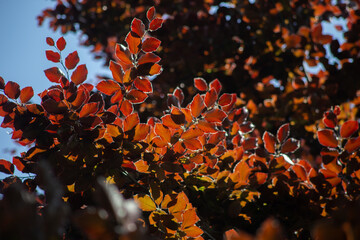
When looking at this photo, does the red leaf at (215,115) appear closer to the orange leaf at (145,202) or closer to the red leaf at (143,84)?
the red leaf at (143,84)

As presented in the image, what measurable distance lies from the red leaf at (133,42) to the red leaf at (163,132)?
0.98ft

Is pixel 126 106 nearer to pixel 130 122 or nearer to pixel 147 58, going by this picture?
pixel 130 122

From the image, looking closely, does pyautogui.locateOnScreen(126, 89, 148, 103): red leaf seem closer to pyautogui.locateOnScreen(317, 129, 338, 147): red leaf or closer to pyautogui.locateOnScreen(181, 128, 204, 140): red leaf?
pyautogui.locateOnScreen(181, 128, 204, 140): red leaf

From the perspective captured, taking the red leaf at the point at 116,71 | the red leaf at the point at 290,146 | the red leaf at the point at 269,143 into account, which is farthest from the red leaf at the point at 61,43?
the red leaf at the point at 290,146

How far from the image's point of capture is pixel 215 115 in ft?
3.85

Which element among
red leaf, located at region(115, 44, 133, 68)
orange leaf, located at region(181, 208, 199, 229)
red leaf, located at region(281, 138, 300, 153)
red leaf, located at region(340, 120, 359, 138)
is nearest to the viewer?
orange leaf, located at region(181, 208, 199, 229)

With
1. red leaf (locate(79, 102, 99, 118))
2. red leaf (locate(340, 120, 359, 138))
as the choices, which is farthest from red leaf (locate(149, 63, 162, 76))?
red leaf (locate(340, 120, 359, 138))

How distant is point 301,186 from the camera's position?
4.77ft

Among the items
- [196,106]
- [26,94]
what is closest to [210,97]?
[196,106]

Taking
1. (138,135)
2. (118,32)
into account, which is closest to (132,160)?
(138,135)

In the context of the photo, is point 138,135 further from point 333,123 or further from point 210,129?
point 333,123

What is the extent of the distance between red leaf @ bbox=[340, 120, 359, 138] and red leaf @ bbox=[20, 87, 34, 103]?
4.36ft

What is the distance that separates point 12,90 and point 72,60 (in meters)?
0.25

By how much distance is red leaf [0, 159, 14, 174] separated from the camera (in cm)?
118
